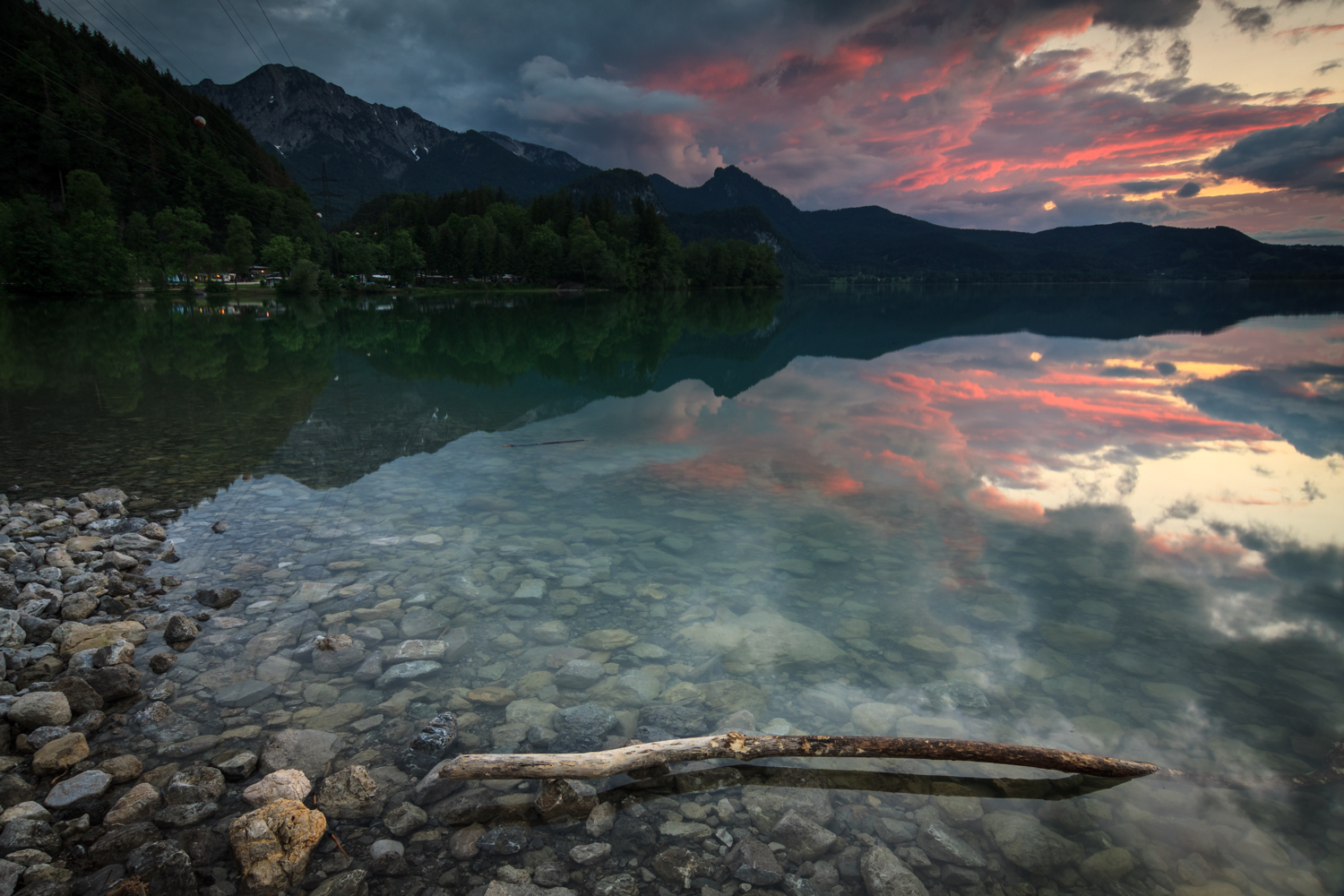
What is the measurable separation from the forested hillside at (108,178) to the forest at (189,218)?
0.29 m

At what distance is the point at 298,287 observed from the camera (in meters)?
107

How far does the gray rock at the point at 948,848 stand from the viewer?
15.1 ft

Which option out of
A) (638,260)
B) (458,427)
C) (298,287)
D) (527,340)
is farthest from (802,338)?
(638,260)

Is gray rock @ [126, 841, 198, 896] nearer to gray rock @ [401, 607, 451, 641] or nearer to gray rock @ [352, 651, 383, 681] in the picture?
gray rock @ [352, 651, 383, 681]

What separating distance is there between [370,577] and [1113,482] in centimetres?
1544

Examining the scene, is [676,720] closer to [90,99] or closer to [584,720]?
[584,720]

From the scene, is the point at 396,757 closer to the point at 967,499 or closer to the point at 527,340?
the point at 967,499

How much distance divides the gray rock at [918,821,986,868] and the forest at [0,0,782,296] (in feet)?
337

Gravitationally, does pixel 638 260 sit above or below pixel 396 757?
above

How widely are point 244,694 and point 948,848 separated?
6.66 m

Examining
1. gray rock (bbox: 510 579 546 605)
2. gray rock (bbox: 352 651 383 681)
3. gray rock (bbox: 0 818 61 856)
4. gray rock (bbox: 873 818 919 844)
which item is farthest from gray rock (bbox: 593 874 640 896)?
gray rock (bbox: 510 579 546 605)

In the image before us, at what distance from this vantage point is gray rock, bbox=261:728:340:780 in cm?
512

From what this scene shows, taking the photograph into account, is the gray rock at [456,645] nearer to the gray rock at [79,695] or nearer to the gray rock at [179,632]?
the gray rock at [179,632]

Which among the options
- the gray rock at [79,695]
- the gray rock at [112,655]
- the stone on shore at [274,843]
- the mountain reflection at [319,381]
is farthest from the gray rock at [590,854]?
the mountain reflection at [319,381]
